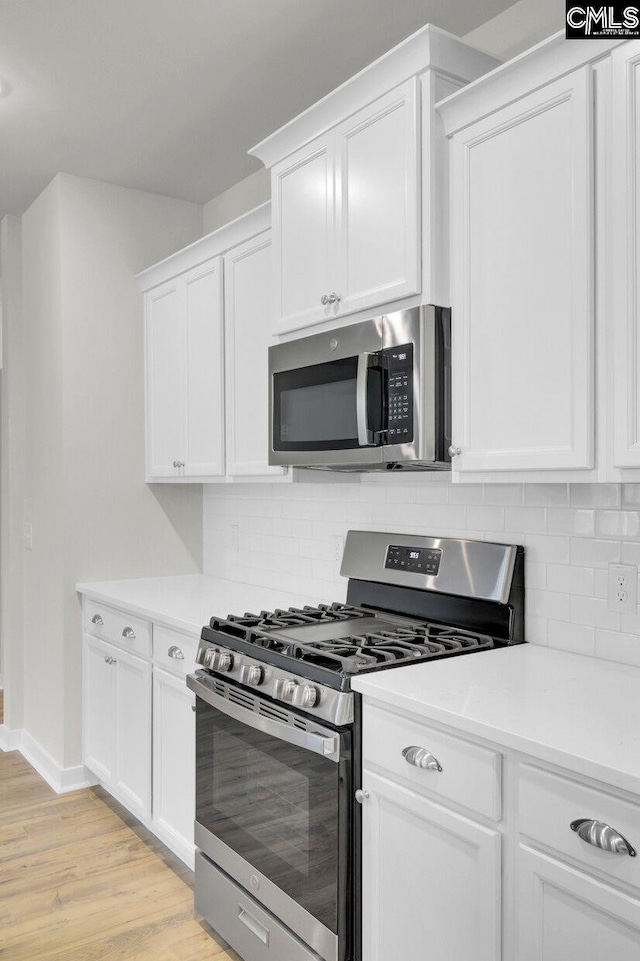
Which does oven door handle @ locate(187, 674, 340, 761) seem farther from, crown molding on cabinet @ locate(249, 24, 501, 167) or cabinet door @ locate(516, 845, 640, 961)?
crown molding on cabinet @ locate(249, 24, 501, 167)

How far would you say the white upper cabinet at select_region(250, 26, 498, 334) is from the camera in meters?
1.94

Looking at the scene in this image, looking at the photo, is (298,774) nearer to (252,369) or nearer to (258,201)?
(252,369)

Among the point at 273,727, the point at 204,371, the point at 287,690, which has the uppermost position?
the point at 204,371

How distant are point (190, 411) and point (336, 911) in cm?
209

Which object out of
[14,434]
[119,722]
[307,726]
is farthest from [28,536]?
[307,726]

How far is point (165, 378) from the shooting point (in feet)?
11.4

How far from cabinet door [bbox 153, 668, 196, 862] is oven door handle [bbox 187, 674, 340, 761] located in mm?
297

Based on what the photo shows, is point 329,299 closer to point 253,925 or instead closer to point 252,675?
point 252,675

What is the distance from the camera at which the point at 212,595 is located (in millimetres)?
3133

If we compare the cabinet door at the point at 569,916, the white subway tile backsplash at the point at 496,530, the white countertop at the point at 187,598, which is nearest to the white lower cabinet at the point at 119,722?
the white countertop at the point at 187,598

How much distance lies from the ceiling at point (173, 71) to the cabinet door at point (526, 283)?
0.72 metres

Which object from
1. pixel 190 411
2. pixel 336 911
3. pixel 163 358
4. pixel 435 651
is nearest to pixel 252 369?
pixel 190 411

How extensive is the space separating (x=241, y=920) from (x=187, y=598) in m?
1.25

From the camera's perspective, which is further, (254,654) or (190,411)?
(190,411)
